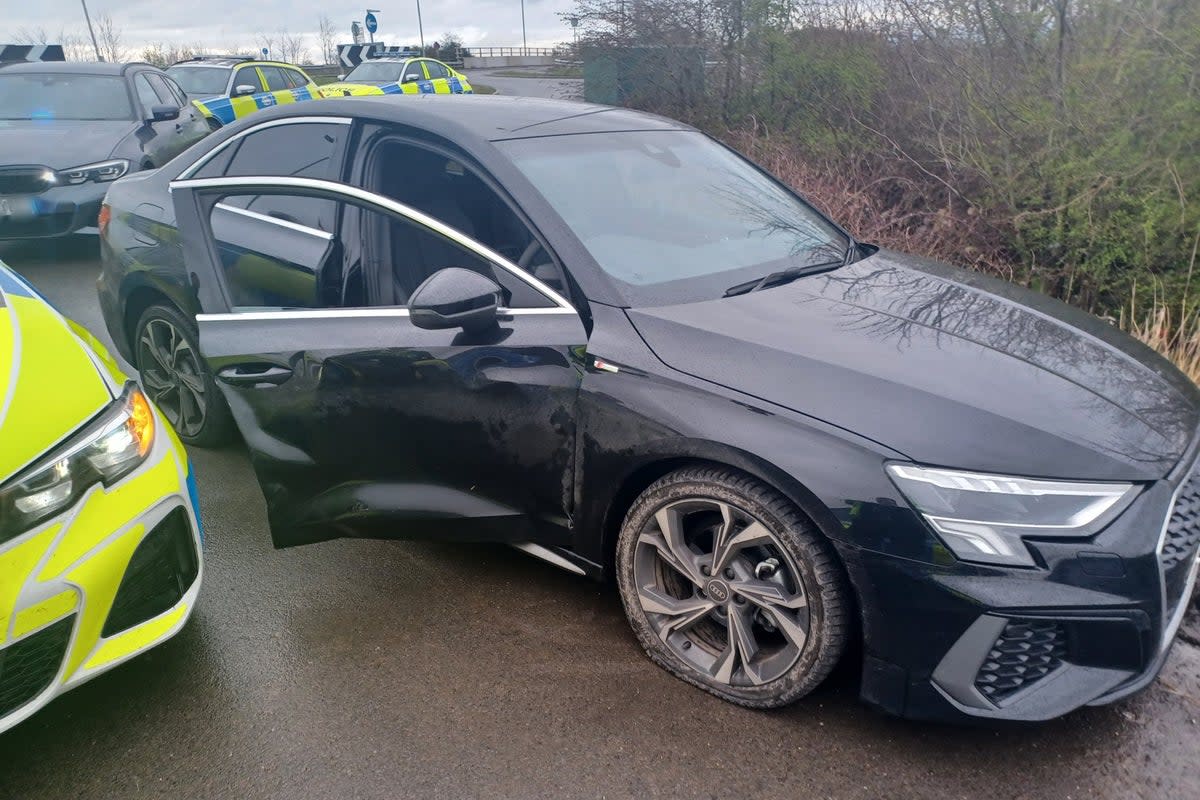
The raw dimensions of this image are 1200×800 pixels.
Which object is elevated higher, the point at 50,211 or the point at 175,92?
the point at 175,92

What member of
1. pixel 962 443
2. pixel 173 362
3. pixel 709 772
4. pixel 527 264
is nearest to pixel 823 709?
pixel 709 772

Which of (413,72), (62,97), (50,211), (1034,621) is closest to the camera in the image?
(1034,621)

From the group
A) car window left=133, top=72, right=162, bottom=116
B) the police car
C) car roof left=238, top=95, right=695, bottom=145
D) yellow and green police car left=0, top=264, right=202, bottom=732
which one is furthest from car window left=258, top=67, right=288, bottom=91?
yellow and green police car left=0, top=264, right=202, bottom=732

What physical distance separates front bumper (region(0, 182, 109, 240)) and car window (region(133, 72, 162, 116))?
1569 mm

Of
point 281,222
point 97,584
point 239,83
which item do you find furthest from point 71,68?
point 97,584

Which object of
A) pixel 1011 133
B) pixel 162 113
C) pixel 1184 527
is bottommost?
pixel 1184 527

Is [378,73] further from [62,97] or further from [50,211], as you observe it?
[50,211]

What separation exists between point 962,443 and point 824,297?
85cm

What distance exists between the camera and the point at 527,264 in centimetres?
278

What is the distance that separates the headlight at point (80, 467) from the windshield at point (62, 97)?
24.5 feet

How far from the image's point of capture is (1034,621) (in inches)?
83.2

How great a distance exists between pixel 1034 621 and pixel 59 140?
Result: 8.56 metres

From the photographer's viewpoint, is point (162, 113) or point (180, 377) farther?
point (162, 113)

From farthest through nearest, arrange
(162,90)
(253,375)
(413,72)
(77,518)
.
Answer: (413,72) → (162,90) → (253,375) → (77,518)
